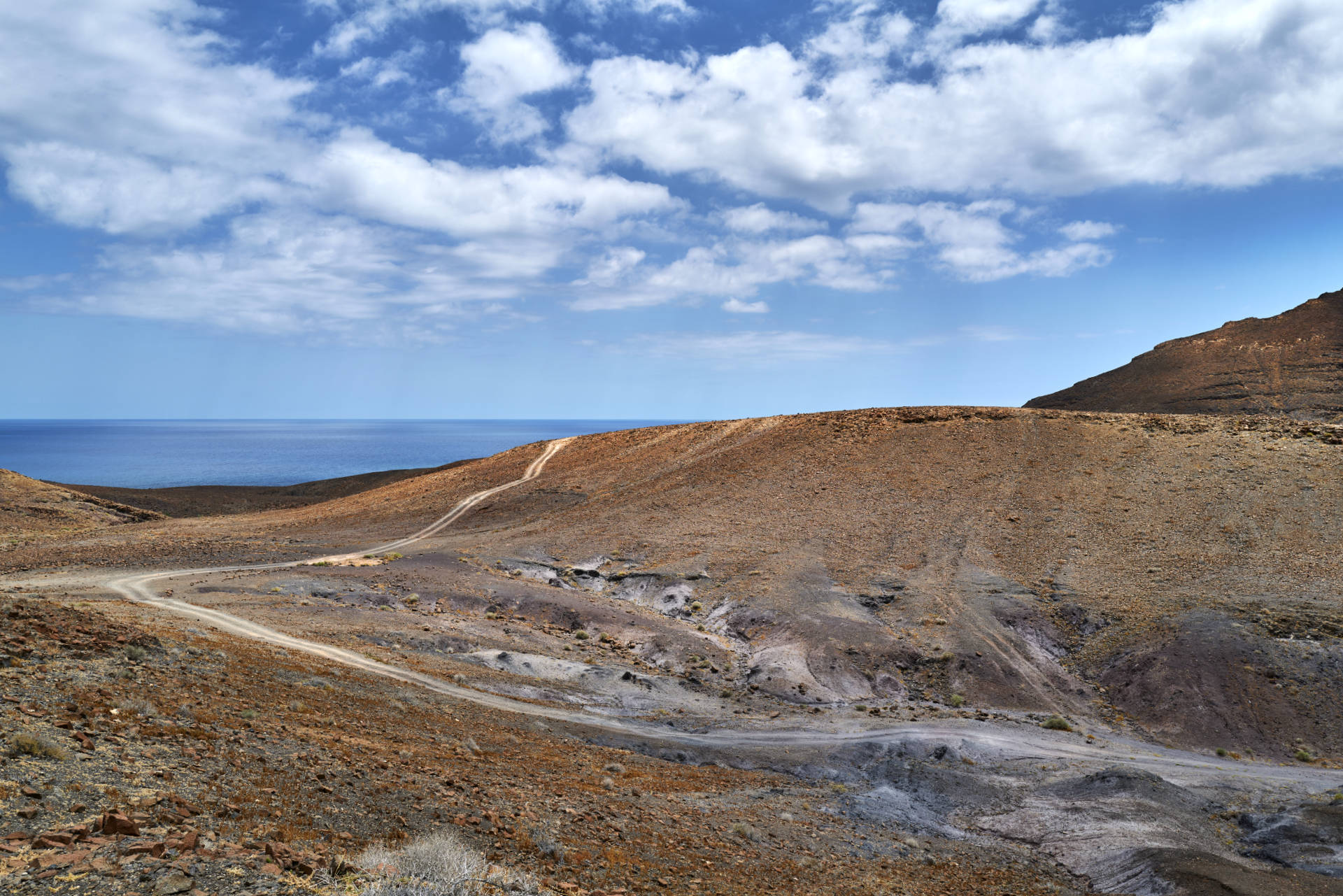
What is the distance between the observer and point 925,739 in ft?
67.2

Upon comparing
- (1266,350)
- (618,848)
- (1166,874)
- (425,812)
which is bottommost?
(1166,874)

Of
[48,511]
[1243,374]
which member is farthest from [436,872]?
[1243,374]

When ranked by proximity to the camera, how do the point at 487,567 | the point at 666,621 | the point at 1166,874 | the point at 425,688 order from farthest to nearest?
the point at 487,567 < the point at 666,621 < the point at 425,688 < the point at 1166,874

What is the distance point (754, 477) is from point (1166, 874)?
3401 cm

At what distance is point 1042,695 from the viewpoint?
81.8 feet

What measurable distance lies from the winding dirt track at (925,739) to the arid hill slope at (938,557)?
212cm


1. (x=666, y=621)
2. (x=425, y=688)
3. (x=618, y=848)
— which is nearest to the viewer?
(x=618, y=848)

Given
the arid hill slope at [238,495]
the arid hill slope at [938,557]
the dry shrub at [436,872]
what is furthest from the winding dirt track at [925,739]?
the arid hill slope at [238,495]

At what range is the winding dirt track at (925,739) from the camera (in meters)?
19.1

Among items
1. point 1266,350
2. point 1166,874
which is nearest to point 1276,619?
point 1166,874

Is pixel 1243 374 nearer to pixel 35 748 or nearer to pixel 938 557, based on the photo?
pixel 938 557

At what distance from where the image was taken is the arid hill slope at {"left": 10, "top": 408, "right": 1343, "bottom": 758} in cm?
2481

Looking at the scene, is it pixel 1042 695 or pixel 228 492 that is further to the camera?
pixel 228 492

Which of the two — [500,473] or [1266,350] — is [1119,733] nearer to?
[500,473]
